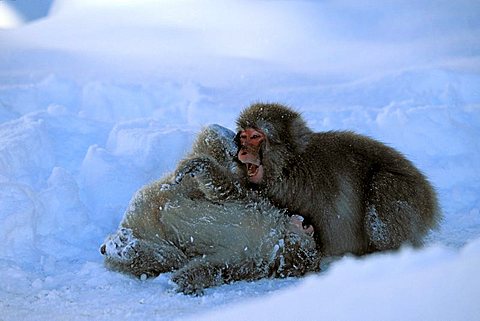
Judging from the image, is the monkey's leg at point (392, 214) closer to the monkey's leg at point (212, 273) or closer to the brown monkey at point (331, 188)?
the brown monkey at point (331, 188)

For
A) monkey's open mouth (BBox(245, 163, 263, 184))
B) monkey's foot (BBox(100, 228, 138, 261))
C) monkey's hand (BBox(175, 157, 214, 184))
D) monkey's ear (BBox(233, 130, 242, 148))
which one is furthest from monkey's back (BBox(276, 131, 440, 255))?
monkey's foot (BBox(100, 228, 138, 261))

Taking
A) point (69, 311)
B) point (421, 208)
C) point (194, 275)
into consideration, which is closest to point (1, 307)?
point (69, 311)

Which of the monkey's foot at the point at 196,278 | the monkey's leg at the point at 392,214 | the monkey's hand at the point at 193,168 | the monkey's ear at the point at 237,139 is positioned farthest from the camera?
the monkey's ear at the point at 237,139

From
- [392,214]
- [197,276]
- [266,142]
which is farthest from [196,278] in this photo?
[392,214]

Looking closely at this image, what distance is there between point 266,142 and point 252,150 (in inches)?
3.7

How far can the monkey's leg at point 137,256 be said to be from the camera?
3.64 m

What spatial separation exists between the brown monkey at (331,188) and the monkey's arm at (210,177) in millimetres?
218

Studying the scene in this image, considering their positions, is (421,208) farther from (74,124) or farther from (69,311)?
(74,124)

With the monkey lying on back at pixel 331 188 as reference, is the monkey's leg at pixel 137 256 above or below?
below

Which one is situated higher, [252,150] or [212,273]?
[252,150]

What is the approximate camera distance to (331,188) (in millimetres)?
3957

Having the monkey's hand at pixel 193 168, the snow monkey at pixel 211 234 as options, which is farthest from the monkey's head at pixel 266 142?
the monkey's hand at pixel 193 168

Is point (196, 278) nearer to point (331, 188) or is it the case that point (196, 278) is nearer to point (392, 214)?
point (331, 188)

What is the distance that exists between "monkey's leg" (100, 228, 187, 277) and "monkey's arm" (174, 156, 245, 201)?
0.40 meters
